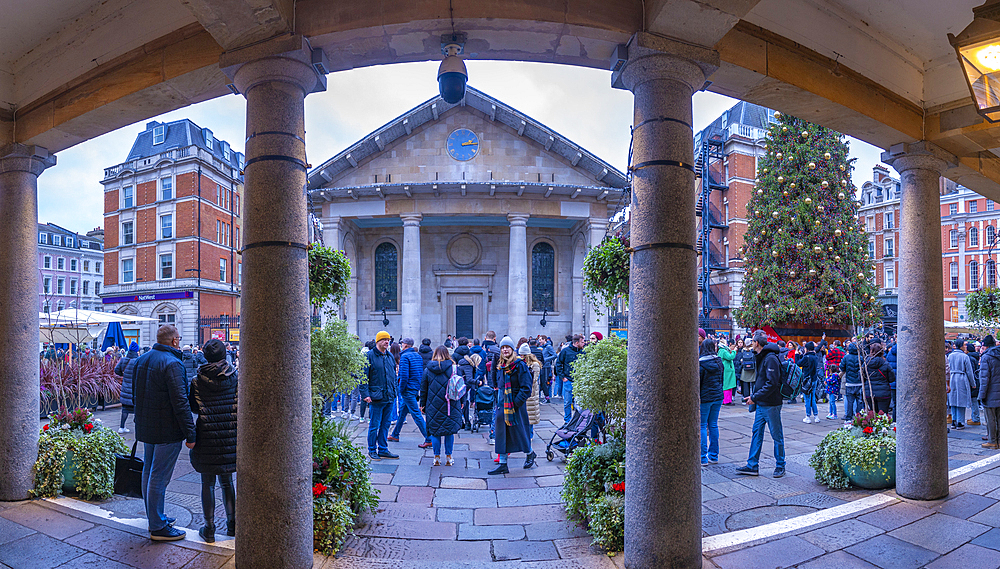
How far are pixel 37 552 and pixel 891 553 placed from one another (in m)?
6.75

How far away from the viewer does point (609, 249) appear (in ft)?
16.3

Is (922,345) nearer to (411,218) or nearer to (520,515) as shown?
(520,515)

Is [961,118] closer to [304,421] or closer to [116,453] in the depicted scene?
[304,421]

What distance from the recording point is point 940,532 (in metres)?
4.59

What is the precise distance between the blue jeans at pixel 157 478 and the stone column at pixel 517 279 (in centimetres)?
1635

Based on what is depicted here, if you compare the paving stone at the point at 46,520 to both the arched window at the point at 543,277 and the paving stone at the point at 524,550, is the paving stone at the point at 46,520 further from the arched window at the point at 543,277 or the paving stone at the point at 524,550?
the arched window at the point at 543,277

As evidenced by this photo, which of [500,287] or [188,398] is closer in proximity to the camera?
[188,398]

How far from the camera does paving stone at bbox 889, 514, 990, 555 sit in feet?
14.2

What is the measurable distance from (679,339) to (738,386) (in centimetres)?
1363

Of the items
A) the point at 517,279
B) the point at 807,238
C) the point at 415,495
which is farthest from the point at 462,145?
the point at 415,495

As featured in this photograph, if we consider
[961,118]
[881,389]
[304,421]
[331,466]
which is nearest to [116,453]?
[331,466]

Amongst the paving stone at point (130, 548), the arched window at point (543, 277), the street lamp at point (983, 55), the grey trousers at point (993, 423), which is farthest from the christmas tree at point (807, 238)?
the paving stone at point (130, 548)

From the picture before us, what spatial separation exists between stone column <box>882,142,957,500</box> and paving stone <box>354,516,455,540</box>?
15.8ft

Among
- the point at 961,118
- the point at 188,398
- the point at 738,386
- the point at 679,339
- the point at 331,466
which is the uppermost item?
the point at 961,118
